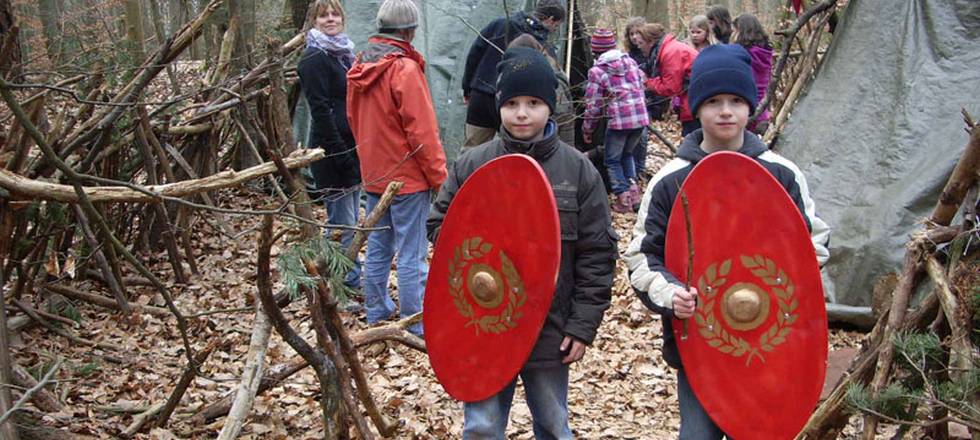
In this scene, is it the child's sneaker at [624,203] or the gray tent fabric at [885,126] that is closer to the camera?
the gray tent fabric at [885,126]

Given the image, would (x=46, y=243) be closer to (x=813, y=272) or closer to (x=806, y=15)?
(x=813, y=272)

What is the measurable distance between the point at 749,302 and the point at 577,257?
0.58 meters

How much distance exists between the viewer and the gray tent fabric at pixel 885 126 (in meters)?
5.46

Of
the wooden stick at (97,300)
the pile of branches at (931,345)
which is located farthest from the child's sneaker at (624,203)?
the pile of branches at (931,345)

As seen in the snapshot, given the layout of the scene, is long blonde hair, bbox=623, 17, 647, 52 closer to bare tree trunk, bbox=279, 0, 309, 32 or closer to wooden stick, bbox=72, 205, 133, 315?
bare tree trunk, bbox=279, 0, 309, 32

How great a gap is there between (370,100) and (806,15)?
3.09 m

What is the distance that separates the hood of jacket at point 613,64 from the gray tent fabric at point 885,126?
80.6 inches

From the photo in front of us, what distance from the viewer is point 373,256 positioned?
5422 millimetres

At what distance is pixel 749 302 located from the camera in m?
2.87

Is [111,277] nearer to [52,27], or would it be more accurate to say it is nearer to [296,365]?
[296,365]

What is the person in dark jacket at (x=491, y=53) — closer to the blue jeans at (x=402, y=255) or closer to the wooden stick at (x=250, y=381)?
the blue jeans at (x=402, y=255)

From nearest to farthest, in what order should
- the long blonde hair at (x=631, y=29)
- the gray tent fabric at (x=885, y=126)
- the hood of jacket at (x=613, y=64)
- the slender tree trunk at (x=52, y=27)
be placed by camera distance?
1. the gray tent fabric at (x=885, y=126)
2. the slender tree trunk at (x=52, y=27)
3. the hood of jacket at (x=613, y=64)
4. the long blonde hair at (x=631, y=29)

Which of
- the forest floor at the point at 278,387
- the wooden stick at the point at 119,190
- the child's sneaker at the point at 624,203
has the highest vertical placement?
the wooden stick at the point at 119,190

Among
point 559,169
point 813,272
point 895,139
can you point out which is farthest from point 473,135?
point 813,272
